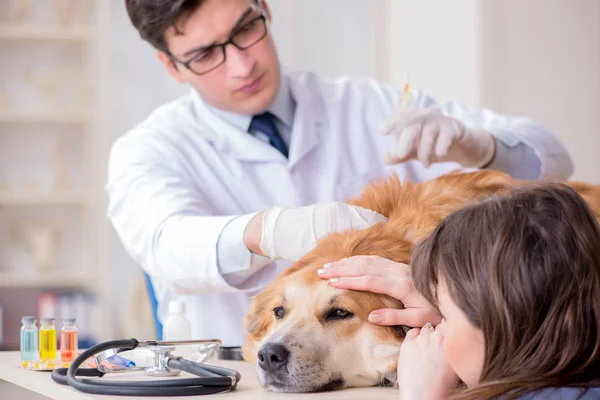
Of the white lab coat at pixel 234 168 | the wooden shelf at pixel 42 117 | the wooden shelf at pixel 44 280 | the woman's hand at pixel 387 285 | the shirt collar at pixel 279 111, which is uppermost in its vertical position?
the wooden shelf at pixel 42 117

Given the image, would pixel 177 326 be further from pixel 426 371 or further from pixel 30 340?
pixel 426 371

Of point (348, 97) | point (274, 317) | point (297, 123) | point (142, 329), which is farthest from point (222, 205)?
point (142, 329)

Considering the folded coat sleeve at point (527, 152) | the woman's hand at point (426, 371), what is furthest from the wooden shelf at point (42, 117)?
the woman's hand at point (426, 371)

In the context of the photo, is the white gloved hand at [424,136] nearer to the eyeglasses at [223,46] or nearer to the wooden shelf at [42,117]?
the eyeglasses at [223,46]

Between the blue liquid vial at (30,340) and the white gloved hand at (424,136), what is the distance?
0.80 meters

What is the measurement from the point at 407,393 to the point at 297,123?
3.93 ft

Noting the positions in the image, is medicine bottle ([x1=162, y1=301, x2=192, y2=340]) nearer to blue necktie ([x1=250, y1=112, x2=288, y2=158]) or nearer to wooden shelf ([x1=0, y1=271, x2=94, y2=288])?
blue necktie ([x1=250, y1=112, x2=288, y2=158])

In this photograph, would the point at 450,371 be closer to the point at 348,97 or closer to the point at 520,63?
the point at 348,97

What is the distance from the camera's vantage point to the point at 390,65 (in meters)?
4.16

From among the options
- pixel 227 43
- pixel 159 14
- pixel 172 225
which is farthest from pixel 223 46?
pixel 172 225

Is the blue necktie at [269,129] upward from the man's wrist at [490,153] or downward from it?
upward

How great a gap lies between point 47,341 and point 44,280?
3160 mm

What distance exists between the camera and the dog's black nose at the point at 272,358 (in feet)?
4.22

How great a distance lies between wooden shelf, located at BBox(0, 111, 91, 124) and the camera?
4.48 meters
